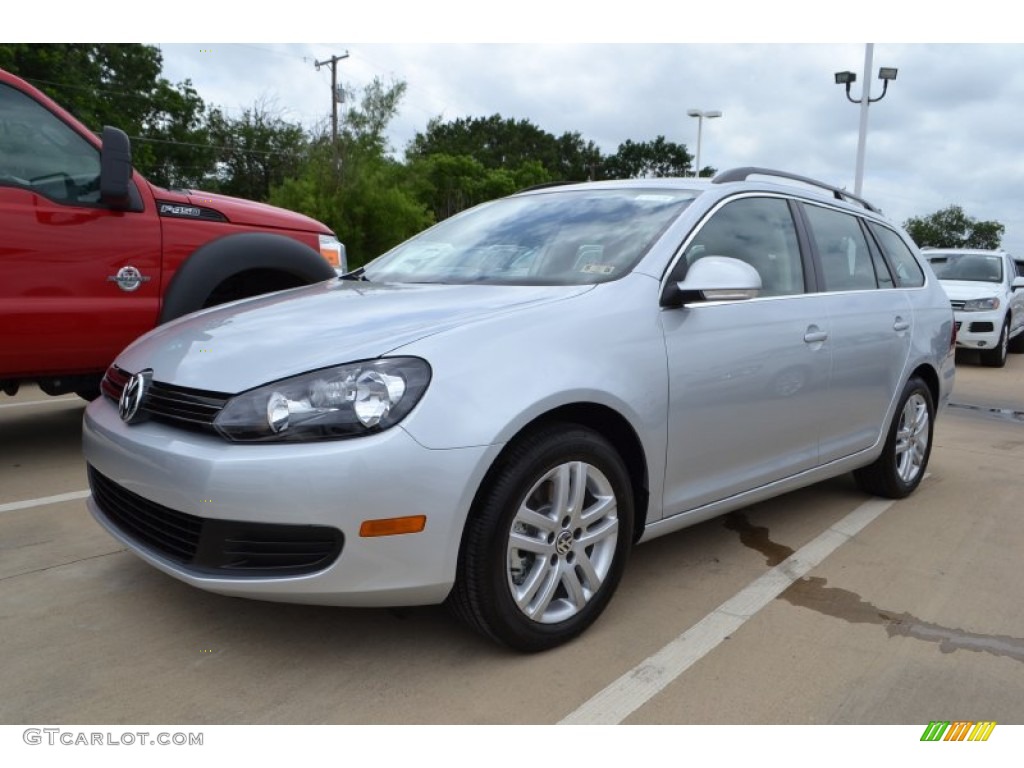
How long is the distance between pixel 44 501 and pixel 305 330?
7.26ft

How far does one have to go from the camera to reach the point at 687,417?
2.82 meters

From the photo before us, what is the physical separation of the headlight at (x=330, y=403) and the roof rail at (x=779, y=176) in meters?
1.88

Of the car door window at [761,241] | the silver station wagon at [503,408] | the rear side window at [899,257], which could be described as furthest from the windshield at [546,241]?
the rear side window at [899,257]

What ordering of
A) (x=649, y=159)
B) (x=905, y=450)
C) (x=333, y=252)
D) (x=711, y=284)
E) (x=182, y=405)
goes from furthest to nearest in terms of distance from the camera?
1. (x=649, y=159)
2. (x=333, y=252)
3. (x=905, y=450)
4. (x=711, y=284)
5. (x=182, y=405)

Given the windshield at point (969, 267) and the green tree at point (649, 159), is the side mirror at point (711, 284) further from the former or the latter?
the green tree at point (649, 159)

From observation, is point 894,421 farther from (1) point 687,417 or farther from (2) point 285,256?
(2) point 285,256

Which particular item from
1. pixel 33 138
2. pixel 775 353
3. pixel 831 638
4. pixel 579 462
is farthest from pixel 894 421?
pixel 33 138

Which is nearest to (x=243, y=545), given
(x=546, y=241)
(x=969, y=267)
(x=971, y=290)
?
(x=546, y=241)

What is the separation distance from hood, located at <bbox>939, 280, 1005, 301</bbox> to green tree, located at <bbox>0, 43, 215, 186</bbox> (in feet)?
66.2

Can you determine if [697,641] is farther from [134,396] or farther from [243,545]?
[134,396]

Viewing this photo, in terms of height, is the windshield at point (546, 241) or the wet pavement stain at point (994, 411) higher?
the windshield at point (546, 241)

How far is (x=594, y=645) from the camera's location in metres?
2.59

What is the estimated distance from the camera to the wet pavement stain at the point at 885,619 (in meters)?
2.67

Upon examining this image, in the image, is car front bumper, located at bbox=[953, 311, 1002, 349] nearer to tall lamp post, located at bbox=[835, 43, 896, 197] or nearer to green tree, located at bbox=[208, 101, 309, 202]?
tall lamp post, located at bbox=[835, 43, 896, 197]
